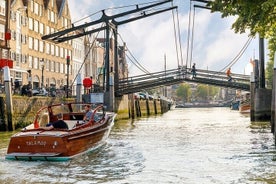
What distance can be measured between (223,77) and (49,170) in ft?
102

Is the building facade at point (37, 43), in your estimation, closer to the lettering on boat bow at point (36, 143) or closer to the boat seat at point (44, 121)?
the boat seat at point (44, 121)

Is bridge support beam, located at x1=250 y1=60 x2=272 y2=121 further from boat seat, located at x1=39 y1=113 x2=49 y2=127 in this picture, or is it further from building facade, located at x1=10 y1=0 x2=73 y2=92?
building facade, located at x1=10 y1=0 x2=73 y2=92

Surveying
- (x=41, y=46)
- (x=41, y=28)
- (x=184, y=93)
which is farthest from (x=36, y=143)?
(x=184, y=93)

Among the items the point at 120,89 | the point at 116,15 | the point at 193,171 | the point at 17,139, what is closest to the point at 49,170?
the point at 17,139

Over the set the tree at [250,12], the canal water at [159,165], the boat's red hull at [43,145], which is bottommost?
the canal water at [159,165]

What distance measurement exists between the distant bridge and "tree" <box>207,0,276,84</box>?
1006 inches

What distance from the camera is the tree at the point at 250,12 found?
1600 cm

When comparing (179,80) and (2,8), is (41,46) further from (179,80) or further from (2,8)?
(179,80)

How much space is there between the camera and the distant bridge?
44.2m

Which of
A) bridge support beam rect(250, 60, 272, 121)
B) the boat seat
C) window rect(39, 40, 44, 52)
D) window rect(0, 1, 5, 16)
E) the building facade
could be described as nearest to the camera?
the boat seat

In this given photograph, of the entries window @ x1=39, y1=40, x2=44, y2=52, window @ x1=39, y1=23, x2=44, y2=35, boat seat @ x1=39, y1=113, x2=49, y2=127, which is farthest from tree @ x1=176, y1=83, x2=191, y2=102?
boat seat @ x1=39, y1=113, x2=49, y2=127

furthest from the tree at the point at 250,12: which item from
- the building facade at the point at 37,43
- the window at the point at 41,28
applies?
the window at the point at 41,28

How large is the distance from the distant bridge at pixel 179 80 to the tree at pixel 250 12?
25.5 metres

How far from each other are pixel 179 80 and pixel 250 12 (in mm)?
28914
